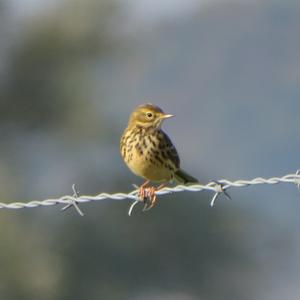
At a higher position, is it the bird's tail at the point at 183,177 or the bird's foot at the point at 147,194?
Answer: the bird's tail at the point at 183,177

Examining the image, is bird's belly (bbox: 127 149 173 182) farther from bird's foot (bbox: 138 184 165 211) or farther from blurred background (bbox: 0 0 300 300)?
blurred background (bbox: 0 0 300 300)

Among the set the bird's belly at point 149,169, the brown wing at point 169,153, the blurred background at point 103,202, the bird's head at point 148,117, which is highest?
the blurred background at point 103,202

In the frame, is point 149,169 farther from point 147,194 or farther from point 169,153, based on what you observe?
point 147,194

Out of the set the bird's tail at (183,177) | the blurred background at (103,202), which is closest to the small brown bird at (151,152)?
the bird's tail at (183,177)

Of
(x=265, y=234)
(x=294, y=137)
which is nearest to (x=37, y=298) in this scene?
(x=265, y=234)

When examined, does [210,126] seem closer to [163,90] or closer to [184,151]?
[163,90]

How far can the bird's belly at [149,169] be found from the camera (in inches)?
368

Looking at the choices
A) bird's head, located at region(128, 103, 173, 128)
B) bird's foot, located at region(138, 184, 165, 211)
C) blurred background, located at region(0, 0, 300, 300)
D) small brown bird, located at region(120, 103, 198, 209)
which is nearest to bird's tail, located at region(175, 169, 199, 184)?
small brown bird, located at region(120, 103, 198, 209)

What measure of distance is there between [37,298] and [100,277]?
6.32ft

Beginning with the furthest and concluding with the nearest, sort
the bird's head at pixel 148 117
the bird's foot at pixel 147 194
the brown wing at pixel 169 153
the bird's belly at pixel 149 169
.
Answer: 1. the bird's head at pixel 148 117
2. the brown wing at pixel 169 153
3. the bird's belly at pixel 149 169
4. the bird's foot at pixel 147 194

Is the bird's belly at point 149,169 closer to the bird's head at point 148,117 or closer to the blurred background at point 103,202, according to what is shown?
the bird's head at point 148,117

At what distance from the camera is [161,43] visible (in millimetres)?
60156

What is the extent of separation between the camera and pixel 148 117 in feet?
32.1

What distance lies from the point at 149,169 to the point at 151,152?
13 centimetres
